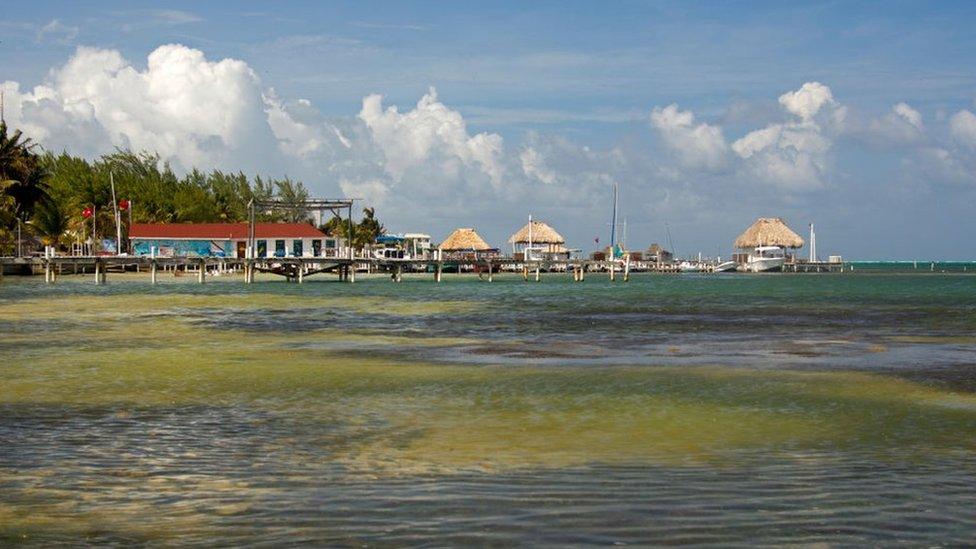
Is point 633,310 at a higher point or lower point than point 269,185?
lower

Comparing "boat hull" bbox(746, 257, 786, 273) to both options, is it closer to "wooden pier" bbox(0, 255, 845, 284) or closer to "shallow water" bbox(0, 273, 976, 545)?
"wooden pier" bbox(0, 255, 845, 284)

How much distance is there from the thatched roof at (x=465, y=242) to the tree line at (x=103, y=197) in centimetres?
882

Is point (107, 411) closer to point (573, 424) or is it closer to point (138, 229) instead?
point (573, 424)

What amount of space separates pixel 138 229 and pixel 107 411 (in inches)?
3228

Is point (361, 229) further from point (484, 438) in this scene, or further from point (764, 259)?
point (484, 438)

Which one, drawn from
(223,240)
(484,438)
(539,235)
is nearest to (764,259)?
(539,235)

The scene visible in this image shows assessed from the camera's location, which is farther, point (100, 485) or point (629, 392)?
point (629, 392)

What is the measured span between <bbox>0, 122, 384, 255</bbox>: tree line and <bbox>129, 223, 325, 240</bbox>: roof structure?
252 cm

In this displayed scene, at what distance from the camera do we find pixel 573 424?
13.8 meters

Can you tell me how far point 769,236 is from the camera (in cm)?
13875

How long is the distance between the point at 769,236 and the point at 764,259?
4.91 metres

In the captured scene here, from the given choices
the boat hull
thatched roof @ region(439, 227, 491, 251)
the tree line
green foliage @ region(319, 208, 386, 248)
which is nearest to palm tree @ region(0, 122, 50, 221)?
the tree line

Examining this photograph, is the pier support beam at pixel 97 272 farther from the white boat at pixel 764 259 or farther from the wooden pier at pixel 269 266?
the white boat at pixel 764 259

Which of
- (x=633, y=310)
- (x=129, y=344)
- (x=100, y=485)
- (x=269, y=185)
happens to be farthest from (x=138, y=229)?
(x=100, y=485)
